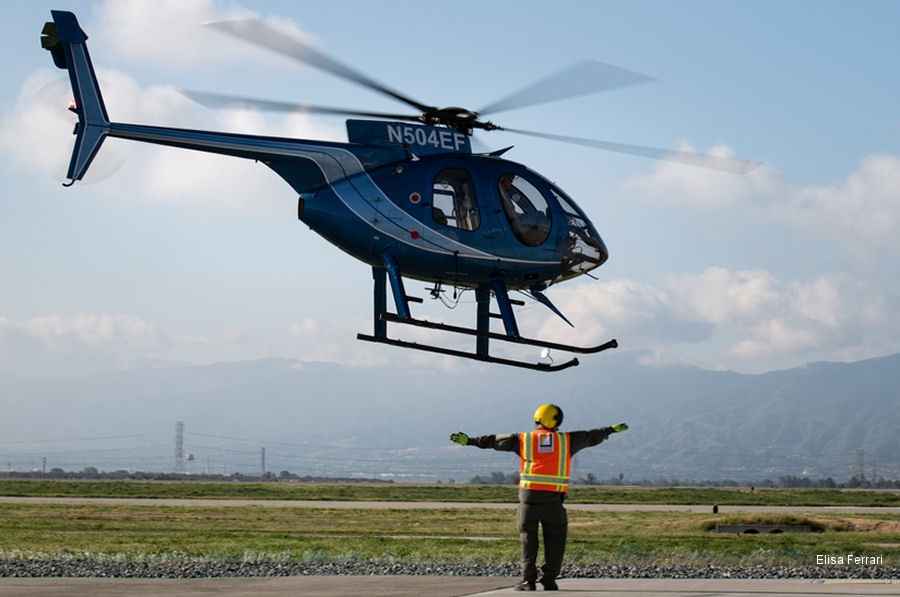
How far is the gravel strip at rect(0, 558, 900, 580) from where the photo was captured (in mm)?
17047

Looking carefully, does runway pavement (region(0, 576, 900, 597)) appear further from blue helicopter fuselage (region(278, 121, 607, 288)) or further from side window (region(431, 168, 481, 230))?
side window (region(431, 168, 481, 230))

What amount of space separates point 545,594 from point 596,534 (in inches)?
994

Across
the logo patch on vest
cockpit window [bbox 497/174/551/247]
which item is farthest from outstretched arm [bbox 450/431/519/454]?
cockpit window [bbox 497/174/551/247]

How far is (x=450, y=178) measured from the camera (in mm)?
23422

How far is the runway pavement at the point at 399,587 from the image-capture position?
1340cm

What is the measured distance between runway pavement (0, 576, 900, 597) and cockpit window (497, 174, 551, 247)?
30.8ft

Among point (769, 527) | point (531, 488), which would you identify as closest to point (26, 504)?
point (769, 527)

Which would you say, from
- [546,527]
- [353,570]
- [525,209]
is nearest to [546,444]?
[546,527]

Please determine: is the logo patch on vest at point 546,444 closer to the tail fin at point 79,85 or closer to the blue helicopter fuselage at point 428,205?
the blue helicopter fuselage at point 428,205

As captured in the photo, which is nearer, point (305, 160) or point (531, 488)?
point (531, 488)

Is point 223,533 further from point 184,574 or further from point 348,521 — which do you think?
point 184,574

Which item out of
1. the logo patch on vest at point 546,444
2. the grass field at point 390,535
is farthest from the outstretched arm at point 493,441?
the grass field at point 390,535

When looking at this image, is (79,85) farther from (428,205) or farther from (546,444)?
(546,444)

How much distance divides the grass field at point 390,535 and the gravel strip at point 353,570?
6.14 feet
